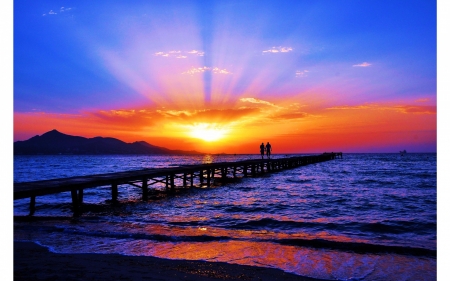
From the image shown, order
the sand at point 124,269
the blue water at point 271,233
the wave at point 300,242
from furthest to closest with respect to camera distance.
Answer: the wave at point 300,242 → the blue water at point 271,233 → the sand at point 124,269

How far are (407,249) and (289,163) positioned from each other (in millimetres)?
46983

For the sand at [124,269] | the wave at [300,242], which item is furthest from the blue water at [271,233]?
the sand at [124,269]

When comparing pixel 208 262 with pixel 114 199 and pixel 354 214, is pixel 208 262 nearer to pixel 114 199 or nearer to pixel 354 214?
pixel 354 214

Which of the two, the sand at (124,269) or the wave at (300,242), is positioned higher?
the sand at (124,269)

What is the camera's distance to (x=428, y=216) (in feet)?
45.9

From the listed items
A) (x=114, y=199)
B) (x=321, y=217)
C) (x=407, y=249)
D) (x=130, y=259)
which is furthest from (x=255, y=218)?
(x=114, y=199)

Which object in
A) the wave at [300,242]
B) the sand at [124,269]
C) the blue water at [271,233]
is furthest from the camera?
the wave at [300,242]

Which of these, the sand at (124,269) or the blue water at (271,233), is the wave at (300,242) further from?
the sand at (124,269)

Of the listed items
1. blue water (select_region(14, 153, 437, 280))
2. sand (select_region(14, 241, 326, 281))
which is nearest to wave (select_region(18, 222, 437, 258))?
blue water (select_region(14, 153, 437, 280))

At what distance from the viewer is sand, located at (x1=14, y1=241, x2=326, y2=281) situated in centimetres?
598

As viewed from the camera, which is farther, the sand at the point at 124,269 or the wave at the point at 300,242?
the wave at the point at 300,242

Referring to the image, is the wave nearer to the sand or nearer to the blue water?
the blue water

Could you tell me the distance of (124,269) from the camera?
6.39 meters

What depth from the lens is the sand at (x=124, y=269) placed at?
5980 mm
